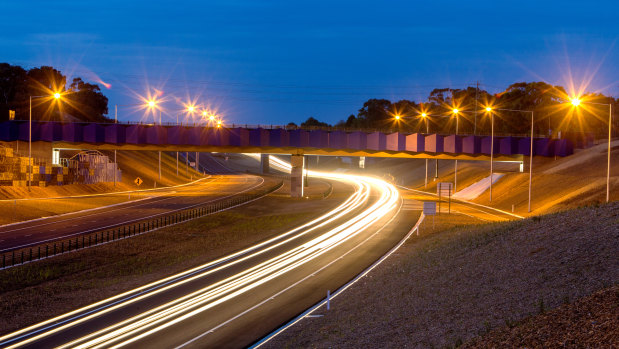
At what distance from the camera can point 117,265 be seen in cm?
3378

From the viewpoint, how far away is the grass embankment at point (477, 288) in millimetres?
15188

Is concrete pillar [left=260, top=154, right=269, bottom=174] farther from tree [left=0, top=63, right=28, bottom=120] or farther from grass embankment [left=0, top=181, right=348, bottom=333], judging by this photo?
grass embankment [left=0, top=181, right=348, bottom=333]

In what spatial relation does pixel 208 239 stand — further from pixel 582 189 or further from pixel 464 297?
pixel 582 189

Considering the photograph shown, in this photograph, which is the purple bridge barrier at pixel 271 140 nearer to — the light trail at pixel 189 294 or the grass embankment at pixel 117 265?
the grass embankment at pixel 117 265

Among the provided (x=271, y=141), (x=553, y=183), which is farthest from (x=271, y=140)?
(x=553, y=183)

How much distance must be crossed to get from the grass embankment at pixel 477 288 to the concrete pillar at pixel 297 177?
51536mm

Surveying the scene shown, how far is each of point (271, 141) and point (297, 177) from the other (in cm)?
700

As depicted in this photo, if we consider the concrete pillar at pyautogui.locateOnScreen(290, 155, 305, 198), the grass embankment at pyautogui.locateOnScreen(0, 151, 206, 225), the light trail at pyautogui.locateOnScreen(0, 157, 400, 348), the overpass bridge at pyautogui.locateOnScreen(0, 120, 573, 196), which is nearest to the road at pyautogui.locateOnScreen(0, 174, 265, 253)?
the grass embankment at pyautogui.locateOnScreen(0, 151, 206, 225)

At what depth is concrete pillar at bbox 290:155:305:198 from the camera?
255 feet

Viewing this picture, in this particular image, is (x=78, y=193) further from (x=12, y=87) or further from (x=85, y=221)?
(x=12, y=87)

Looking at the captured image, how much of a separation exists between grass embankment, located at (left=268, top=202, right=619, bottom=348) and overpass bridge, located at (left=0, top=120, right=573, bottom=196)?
1939 inches

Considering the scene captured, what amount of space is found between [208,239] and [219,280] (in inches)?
624

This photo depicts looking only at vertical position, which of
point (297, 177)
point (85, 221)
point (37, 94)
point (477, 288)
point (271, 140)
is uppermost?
point (37, 94)

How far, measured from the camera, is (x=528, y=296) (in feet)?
52.7
